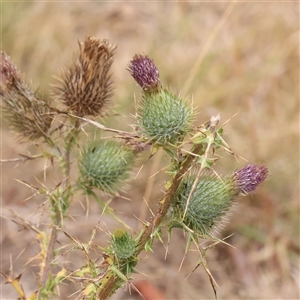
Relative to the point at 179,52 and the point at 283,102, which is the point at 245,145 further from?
the point at 179,52

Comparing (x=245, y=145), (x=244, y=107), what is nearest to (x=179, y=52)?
(x=244, y=107)

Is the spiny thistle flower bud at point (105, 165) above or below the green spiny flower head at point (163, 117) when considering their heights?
below

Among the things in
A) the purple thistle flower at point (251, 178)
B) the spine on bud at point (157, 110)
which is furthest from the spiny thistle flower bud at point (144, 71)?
the purple thistle flower at point (251, 178)

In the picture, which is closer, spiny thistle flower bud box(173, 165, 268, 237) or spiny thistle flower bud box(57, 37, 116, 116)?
spiny thistle flower bud box(173, 165, 268, 237)

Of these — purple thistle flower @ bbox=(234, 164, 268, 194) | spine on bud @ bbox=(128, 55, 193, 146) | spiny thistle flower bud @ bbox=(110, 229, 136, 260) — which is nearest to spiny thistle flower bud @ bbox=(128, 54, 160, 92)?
spine on bud @ bbox=(128, 55, 193, 146)

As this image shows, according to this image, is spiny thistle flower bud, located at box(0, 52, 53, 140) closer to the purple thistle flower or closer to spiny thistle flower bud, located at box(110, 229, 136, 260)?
spiny thistle flower bud, located at box(110, 229, 136, 260)

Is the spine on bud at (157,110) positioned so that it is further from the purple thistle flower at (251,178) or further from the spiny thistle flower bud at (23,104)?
the spiny thistle flower bud at (23,104)

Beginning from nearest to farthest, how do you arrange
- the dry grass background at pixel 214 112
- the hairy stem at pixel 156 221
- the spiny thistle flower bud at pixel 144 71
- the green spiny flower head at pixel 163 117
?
the hairy stem at pixel 156 221 < the green spiny flower head at pixel 163 117 < the spiny thistle flower bud at pixel 144 71 < the dry grass background at pixel 214 112

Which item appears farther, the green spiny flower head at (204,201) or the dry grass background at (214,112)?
the dry grass background at (214,112)
